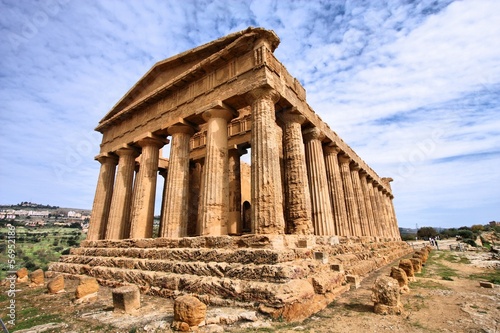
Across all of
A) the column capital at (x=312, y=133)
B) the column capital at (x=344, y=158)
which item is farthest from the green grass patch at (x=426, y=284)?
the column capital at (x=344, y=158)

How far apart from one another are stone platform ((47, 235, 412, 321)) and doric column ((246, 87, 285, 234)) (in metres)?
0.77

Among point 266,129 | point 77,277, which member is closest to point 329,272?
point 266,129

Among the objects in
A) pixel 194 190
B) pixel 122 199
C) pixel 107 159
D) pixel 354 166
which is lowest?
pixel 122 199

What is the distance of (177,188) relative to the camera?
1051 centimetres

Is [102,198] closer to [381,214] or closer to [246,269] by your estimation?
[246,269]

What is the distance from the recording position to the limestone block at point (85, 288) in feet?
21.2

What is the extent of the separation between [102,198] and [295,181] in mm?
12077

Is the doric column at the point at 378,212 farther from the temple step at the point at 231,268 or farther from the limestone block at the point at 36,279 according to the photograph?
the limestone block at the point at 36,279

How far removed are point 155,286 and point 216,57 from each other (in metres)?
8.64

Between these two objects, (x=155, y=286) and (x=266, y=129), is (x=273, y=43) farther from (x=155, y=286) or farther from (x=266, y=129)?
(x=155, y=286)

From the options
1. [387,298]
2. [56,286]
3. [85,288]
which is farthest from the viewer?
[56,286]

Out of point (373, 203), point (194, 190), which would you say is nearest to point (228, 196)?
point (194, 190)

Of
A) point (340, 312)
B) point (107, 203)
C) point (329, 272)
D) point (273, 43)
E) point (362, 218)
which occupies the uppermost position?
point (273, 43)

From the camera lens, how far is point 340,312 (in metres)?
4.95
